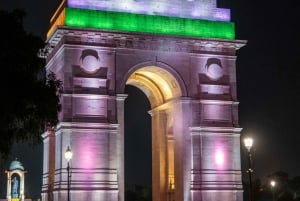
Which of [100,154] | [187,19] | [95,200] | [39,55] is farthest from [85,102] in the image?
[39,55]

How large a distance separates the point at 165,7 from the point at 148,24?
6.66 ft

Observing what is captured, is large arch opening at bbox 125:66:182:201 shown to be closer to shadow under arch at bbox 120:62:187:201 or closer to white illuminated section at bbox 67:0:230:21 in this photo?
shadow under arch at bbox 120:62:187:201

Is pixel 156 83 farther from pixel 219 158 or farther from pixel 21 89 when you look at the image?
pixel 21 89

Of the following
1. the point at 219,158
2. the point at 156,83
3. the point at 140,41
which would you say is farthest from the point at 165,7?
the point at 219,158

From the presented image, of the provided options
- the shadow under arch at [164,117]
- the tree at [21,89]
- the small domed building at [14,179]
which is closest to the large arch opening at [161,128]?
the shadow under arch at [164,117]

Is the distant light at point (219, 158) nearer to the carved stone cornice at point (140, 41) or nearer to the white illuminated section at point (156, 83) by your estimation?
A: the white illuminated section at point (156, 83)

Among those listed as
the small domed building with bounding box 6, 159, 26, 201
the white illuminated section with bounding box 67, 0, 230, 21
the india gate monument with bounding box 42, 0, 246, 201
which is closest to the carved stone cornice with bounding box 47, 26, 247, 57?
the india gate monument with bounding box 42, 0, 246, 201

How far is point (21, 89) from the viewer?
25719 mm

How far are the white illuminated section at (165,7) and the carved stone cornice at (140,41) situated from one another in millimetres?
1903

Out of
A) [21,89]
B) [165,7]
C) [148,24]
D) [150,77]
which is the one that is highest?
[165,7]

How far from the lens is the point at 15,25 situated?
26359 millimetres

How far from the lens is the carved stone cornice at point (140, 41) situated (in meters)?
43.2

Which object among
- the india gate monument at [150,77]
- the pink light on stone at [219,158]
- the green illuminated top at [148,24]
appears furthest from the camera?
the pink light on stone at [219,158]

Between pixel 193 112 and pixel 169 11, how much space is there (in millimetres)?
7302
